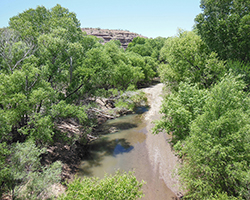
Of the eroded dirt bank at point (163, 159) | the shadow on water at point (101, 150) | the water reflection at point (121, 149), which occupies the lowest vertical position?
the eroded dirt bank at point (163, 159)

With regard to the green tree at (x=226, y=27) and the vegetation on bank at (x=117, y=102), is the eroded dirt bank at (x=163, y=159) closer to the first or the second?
the vegetation on bank at (x=117, y=102)

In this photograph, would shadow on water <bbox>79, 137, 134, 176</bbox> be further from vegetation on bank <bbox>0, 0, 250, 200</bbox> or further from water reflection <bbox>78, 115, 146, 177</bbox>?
vegetation on bank <bbox>0, 0, 250, 200</bbox>

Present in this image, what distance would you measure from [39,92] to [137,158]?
11.2 meters

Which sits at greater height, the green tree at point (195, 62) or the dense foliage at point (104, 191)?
the green tree at point (195, 62)

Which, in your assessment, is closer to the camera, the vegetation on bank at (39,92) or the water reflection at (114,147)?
the vegetation on bank at (39,92)

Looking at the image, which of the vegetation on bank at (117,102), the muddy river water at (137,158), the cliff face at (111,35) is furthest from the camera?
the cliff face at (111,35)

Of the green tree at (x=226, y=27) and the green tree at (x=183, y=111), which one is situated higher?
the green tree at (x=226, y=27)

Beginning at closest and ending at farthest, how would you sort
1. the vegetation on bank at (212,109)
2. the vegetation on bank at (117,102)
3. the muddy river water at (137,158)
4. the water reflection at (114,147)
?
the vegetation on bank at (212,109), the vegetation on bank at (117,102), the muddy river water at (137,158), the water reflection at (114,147)

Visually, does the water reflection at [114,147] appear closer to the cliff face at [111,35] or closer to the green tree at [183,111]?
the green tree at [183,111]

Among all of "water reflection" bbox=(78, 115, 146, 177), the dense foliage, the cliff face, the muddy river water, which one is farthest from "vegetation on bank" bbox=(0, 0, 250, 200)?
the cliff face

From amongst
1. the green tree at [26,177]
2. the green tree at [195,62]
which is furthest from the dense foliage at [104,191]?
the green tree at [195,62]

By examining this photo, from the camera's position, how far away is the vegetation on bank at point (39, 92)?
30.9 feet

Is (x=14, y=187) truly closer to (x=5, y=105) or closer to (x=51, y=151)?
(x=5, y=105)

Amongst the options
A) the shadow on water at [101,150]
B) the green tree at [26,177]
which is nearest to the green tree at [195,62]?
the shadow on water at [101,150]
